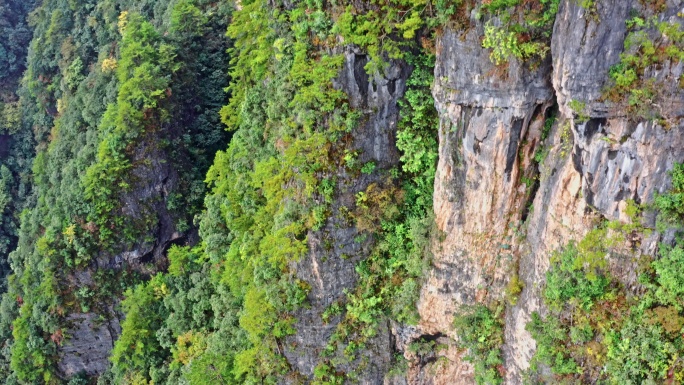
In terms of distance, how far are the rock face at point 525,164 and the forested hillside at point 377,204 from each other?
54 mm

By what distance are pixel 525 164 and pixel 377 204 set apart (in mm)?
4619

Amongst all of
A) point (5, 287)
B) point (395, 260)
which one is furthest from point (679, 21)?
point (5, 287)

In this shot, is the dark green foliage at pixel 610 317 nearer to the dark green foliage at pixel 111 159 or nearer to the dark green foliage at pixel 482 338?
the dark green foliage at pixel 482 338

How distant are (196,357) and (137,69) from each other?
542 inches

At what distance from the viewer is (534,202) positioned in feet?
41.4

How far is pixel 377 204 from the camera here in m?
15.1

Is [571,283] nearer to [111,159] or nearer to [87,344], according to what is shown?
[111,159]

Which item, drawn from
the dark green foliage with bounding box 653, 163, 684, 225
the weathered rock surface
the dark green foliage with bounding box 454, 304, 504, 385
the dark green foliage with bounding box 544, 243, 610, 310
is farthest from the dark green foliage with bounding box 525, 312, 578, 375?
the weathered rock surface

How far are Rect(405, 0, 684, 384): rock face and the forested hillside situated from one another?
0.05m

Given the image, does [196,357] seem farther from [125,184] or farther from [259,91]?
[259,91]

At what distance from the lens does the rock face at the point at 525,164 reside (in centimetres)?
995

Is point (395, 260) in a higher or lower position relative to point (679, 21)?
lower

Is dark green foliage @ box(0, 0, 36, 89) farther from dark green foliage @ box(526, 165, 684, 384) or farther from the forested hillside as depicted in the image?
dark green foliage @ box(526, 165, 684, 384)

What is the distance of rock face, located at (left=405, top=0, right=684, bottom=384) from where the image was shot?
995 centimetres
